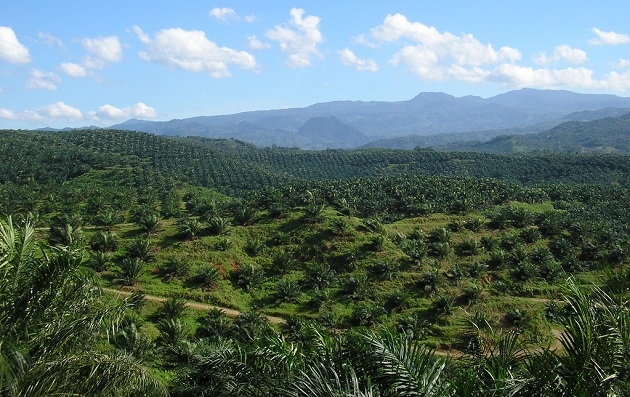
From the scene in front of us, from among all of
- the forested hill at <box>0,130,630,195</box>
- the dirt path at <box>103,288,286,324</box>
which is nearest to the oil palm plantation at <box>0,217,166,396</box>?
the dirt path at <box>103,288,286,324</box>

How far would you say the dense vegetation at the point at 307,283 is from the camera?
272 inches

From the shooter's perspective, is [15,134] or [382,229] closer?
[382,229]

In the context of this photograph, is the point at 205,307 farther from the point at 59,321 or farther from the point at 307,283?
the point at 59,321

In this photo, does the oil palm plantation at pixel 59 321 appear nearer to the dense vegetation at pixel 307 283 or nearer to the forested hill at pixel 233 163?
the dense vegetation at pixel 307 283

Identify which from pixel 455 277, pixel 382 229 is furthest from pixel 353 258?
pixel 455 277

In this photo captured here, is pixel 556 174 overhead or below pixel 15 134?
below

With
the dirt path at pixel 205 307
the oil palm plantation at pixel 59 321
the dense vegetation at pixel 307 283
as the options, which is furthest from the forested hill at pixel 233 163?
the oil palm plantation at pixel 59 321

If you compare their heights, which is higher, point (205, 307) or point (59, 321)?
point (59, 321)

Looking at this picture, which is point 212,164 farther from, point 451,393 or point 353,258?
point 451,393

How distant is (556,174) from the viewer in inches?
4230

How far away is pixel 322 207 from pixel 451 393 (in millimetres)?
39485

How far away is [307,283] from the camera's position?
37500mm

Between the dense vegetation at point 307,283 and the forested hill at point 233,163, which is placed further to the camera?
the forested hill at point 233,163

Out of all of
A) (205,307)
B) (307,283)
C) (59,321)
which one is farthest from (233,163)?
(59,321)
